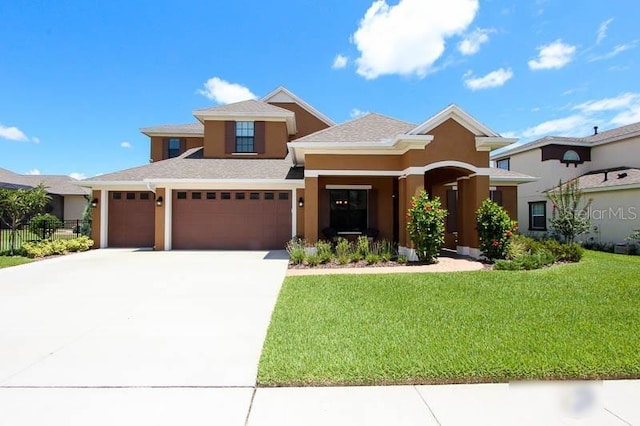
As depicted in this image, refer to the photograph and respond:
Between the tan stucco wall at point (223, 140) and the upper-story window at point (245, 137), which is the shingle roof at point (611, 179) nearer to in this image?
the tan stucco wall at point (223, 140)

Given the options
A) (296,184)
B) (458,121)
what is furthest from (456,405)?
(296,184)

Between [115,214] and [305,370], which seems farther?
[115,214]

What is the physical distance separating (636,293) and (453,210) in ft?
28.3

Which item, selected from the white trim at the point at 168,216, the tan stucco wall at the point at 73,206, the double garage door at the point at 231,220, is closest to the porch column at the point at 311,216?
the double garage door at the point at 231,220

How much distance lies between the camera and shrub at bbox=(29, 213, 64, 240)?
1386 cm

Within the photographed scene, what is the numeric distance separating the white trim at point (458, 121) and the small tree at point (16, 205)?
588 inches

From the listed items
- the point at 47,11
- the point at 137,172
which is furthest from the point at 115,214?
the point at 47,11

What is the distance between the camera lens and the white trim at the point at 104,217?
575 inches

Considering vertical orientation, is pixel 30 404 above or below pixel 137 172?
below

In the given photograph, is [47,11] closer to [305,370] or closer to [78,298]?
[78,298]

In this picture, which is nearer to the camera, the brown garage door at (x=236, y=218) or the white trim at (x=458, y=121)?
the white trim at (x=458, y=121)

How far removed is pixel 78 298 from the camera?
634 cm

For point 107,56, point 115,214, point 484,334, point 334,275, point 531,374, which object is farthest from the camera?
point 115,214

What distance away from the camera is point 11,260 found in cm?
1102
